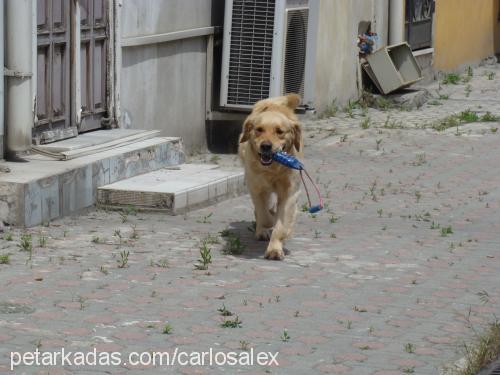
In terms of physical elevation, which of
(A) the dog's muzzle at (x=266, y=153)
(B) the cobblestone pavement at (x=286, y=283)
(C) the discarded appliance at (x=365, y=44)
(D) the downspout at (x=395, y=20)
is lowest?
(B) the cobblestone pavement at (x=286, y=283)

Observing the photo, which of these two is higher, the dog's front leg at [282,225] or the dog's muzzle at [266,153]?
the dog's muzzle at [266,153]

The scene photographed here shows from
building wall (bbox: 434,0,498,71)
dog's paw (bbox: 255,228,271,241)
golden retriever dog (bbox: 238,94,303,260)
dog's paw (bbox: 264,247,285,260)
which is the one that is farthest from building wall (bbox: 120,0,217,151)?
building wall (bbox: 434,0,498,71)

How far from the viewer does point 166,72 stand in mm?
11438

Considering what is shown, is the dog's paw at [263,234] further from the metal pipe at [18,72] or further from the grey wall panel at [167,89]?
the grey wall panel at [167,89]

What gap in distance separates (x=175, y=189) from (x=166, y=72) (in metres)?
2.50

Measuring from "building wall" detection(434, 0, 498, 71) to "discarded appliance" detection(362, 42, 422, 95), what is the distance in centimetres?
268

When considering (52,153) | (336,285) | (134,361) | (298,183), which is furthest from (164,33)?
(134,361)

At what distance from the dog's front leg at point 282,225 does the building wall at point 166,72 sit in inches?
118

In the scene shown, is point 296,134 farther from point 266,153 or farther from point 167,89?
point 167,89

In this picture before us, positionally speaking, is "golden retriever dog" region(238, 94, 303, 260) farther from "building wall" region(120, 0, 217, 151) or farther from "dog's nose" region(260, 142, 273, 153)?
"building wall" region(120, 0, 217, 151)

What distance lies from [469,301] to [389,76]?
977cm

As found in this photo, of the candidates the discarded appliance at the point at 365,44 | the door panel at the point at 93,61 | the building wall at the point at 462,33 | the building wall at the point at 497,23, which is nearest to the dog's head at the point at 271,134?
the door panel at the point at 93,61

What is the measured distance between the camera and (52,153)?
902cm

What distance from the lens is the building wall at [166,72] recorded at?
10.7m
